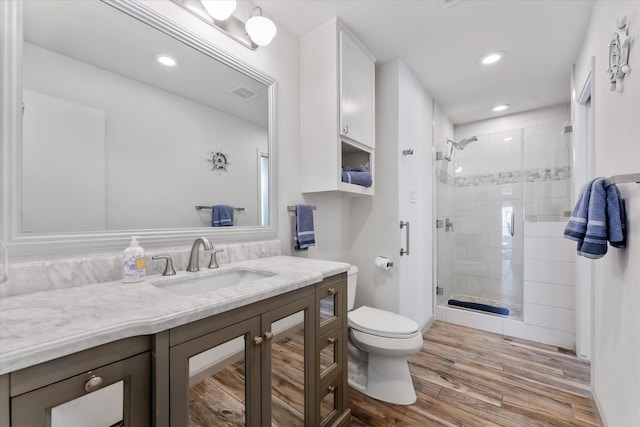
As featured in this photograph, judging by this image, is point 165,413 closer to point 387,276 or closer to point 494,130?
point 387,276

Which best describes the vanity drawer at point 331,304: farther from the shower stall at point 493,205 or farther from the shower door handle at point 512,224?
the shower door handle at point 512,224

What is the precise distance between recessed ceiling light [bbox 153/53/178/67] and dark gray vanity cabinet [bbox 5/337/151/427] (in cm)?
117

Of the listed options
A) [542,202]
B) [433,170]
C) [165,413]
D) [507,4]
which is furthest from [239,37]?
[542,202]

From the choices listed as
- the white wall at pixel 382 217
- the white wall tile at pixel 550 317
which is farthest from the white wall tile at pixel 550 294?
the white wall at pixel 382 217

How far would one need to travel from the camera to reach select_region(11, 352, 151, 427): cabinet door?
0.52 meters

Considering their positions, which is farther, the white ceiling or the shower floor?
the shower floor

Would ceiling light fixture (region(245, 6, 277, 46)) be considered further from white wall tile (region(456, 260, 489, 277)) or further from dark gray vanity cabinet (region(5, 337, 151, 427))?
white wall tile (region(456, 260, 489, 277))

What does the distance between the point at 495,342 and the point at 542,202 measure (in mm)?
1411

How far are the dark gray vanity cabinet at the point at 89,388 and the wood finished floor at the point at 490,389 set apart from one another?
126 centimetres

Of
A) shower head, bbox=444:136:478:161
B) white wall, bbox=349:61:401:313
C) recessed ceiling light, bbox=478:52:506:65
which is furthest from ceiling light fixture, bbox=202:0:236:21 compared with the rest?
shower head, bbox=444:136:478:161

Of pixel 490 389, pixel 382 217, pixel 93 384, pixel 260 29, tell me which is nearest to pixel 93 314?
pixel 93 384

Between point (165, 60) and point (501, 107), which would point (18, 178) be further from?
point (501, 107)

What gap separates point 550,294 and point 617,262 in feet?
4.92

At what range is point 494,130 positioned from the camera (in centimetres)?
339
